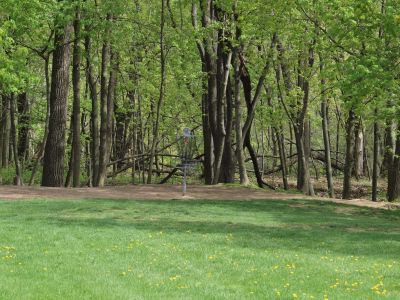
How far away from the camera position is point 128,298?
751cm

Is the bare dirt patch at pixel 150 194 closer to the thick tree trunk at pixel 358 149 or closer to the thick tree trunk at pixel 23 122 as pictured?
the thick tree trunk at pixel 23 122

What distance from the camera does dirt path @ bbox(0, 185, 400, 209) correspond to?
21.1 m

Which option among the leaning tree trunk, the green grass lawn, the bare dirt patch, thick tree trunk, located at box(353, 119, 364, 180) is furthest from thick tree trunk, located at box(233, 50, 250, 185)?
thick tree trunk, located at box(353, 119, 364, 180)

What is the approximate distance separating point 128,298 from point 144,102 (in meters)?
35.8

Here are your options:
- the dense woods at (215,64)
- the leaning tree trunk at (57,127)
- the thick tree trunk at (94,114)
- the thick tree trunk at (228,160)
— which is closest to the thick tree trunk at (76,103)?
the dense woods at (215,64)

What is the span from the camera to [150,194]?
922 inches

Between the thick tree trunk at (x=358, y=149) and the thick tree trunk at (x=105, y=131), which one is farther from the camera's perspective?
the thick tree trunk at (x=358, y=149)

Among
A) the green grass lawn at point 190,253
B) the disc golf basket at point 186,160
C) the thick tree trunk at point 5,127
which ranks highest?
the thick tree trunk at point 5,127

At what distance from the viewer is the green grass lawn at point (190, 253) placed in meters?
8.12

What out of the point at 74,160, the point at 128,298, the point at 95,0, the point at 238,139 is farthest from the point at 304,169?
the point at 128,298

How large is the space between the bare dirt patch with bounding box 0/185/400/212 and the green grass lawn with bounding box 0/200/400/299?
2580 millimetres

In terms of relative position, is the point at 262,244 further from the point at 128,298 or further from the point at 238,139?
the point at 238,139

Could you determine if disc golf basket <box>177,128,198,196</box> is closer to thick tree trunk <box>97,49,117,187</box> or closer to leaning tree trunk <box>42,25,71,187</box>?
thick tree trunk <box>97,49,117,187</box>

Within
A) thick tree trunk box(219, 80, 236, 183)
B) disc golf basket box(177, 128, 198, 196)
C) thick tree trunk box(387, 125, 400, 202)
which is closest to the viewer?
disc golf basket box(177, 128, 198, 196)
